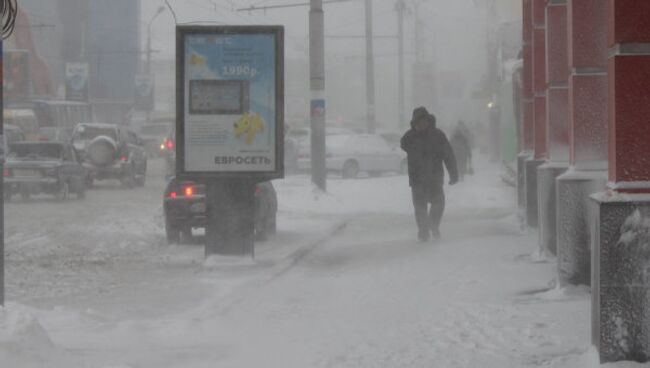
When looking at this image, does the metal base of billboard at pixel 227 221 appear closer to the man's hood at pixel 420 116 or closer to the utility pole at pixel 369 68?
the man's hood at pixel 420 116

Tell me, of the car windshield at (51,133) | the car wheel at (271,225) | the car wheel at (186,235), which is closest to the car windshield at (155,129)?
the car windshield at (51,133)

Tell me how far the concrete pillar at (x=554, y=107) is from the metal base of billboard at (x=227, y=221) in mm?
3168

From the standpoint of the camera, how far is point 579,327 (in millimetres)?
8828

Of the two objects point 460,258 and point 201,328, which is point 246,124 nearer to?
point 460,258

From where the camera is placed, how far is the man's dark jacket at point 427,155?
54.3 feet

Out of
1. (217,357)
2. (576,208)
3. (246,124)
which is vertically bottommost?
(217,357)

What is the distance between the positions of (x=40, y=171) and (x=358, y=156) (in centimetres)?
1414

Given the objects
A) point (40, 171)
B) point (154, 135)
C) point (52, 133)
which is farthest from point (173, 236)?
point (154, 135)

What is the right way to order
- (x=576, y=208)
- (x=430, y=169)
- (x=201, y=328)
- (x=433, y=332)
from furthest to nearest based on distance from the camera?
(x=430, y=169) → (x=576, y=208) → (x=201, y=328) → (x=433, y=332)

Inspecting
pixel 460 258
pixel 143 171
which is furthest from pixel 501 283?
pixel 143 171

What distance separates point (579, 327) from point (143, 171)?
28.8m

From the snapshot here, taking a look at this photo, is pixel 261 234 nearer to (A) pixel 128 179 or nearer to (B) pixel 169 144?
(A) pixel 128 179

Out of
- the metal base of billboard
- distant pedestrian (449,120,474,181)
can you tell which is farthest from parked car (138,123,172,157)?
the metal base of billboard

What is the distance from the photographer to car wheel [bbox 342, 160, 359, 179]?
132ft
